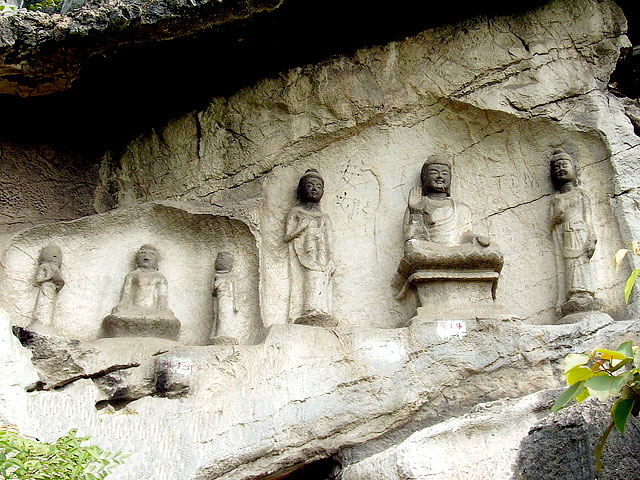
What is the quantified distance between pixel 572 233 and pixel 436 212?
40.3 inches

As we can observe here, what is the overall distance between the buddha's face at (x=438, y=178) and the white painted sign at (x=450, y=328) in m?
1.33

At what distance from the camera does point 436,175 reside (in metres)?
6.40

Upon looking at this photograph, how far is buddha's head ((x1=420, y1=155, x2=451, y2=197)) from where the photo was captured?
6.38m

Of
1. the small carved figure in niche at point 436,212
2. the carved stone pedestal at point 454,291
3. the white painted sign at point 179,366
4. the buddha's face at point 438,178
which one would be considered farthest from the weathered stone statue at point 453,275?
the white painted sign at point 179,366

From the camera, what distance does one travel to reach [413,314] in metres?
5.87

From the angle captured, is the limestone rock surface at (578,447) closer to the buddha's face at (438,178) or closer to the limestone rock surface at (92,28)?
the buddha's face at (438,178)

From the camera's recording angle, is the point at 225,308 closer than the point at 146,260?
Yes

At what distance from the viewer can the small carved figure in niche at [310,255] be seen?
19.8 ft

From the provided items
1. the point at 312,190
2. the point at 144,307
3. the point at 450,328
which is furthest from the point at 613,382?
the point at 144,307

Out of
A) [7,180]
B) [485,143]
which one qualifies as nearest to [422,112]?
[485,143]

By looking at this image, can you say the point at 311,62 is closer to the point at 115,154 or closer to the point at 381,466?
the point at 115,154

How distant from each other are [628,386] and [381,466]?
81.5 inches

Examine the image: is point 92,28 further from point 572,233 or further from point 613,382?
point 613,382

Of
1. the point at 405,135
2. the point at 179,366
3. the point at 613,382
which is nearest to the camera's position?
the point at 613,382
